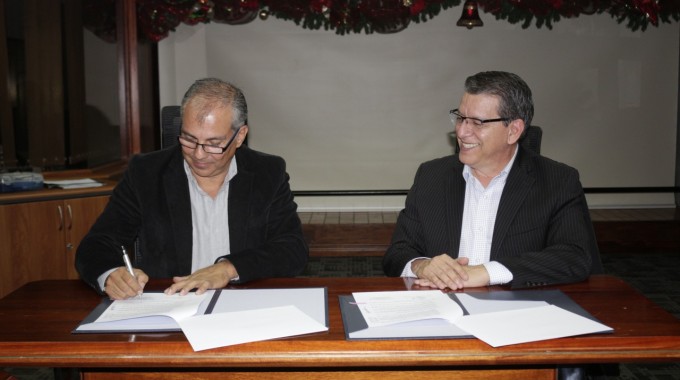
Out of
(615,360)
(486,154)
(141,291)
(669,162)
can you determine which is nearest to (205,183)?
(141,291)

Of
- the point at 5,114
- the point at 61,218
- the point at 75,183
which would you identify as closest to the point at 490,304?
the point at 61,218

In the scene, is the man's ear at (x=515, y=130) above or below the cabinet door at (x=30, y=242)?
above

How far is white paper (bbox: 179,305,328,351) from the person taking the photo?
133cm

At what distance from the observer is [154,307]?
154 cm

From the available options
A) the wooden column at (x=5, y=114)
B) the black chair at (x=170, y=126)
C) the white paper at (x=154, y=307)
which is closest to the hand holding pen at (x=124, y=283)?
the white paper at (x=154, y=307)

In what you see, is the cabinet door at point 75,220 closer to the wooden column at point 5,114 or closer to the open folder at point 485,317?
the wooden column at point 5,114

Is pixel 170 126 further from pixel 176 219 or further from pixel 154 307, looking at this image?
pixel 154 307

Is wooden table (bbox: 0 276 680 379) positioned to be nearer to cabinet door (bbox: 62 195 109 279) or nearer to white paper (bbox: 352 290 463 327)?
white paper (bbox: 352 290 463 327)

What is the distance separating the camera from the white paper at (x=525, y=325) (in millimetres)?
1341

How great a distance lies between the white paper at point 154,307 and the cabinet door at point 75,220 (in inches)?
96.9

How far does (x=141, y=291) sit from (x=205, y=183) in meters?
0.61

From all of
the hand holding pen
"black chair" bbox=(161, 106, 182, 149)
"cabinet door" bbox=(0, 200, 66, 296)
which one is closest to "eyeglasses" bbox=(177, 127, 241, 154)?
"black chair" bbox=(161, 106, 182, 149)

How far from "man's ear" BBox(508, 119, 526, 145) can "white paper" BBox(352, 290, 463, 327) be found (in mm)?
725

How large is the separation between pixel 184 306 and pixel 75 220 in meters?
2.65
